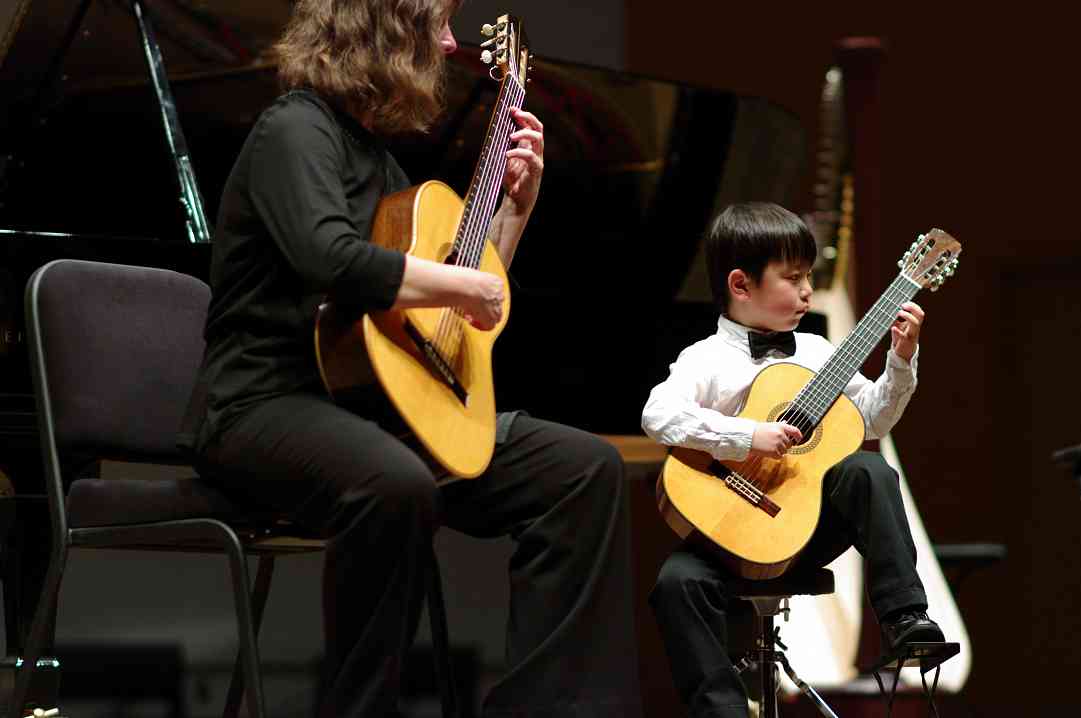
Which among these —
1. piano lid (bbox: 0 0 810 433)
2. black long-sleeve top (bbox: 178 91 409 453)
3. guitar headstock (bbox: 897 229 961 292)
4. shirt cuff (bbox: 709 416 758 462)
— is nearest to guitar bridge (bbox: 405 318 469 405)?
black long-sleeve top (bbox: 178 91 409 453)

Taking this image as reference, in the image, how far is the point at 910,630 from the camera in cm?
216

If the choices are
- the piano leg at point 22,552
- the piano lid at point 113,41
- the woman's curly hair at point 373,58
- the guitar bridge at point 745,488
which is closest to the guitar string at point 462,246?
the woman's curly hair at point 373,58

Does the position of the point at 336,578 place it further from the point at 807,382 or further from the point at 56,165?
the point at 56,165

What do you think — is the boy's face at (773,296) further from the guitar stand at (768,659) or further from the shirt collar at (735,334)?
the guitar stand at (768,659)

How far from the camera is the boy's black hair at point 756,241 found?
8.21ft

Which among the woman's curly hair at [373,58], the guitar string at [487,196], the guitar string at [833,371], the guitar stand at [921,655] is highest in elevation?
the woman's curly hair at [373,58]

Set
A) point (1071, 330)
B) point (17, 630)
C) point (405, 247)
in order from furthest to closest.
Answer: point (1071, 330) → point (17, 630) → point (405, 247)

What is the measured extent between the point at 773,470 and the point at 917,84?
4186mm

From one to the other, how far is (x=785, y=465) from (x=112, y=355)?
1.16 meters

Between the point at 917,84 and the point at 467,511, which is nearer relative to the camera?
the point at 467,511

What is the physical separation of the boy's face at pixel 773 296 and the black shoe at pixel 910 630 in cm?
59

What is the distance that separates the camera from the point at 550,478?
6.84 ft

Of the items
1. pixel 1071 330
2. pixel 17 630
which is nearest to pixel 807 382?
pixel 17 630

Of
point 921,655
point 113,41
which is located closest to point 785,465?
point 921,655
